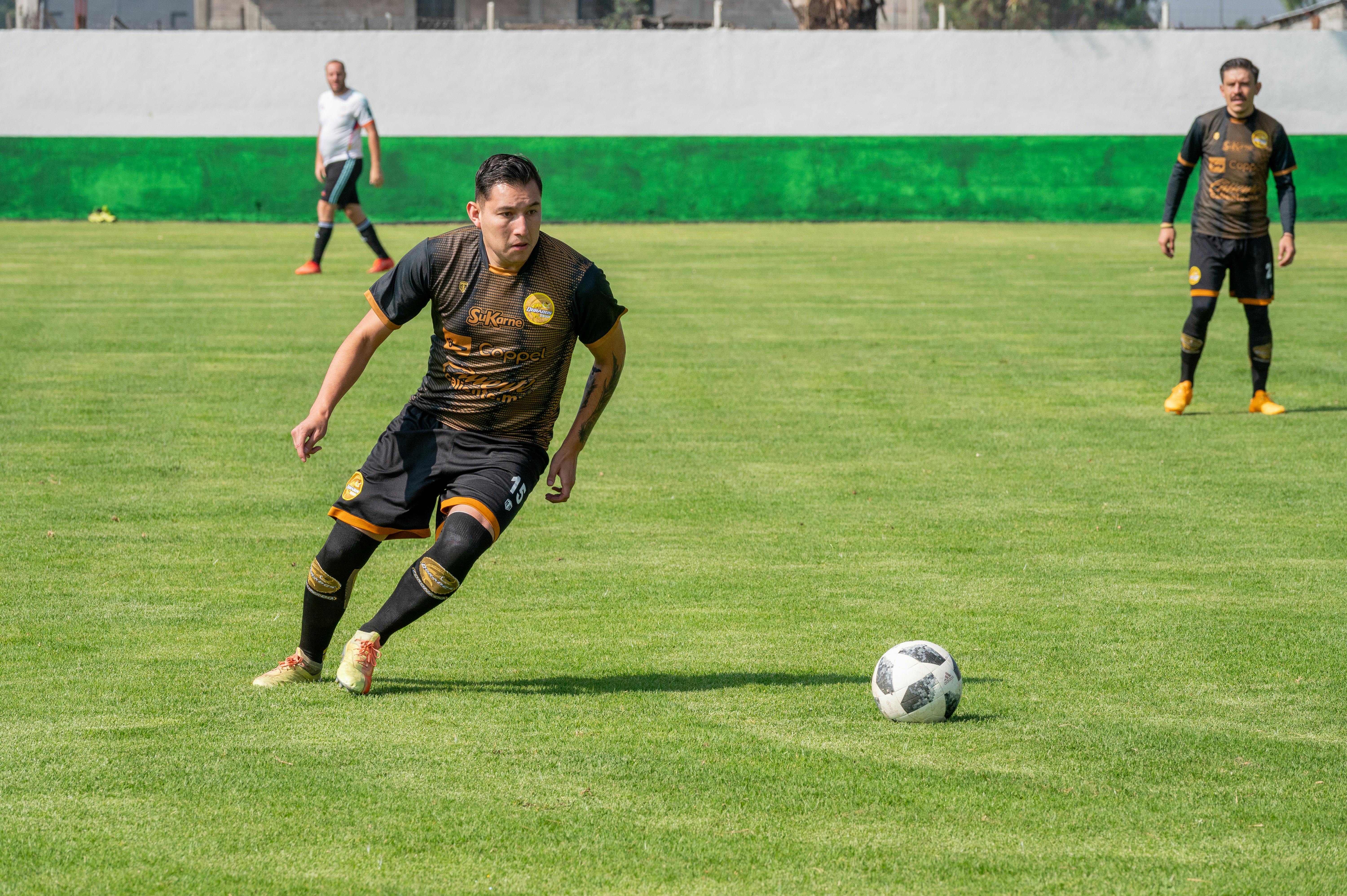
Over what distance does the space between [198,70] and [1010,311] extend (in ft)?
78.0

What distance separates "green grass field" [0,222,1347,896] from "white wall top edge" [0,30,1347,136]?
72.1 ft

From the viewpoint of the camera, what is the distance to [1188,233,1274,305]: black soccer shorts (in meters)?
11.9

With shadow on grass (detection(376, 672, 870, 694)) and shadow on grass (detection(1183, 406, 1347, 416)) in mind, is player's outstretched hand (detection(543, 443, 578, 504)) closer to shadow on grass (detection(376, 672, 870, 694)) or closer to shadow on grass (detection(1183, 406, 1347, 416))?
shadow on grass (detection(376, 672, 870, 694))

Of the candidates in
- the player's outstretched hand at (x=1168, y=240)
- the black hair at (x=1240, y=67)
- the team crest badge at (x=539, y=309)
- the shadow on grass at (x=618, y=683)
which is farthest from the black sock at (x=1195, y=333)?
the team crest badge at (x=539, y=309)

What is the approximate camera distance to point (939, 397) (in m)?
12.8

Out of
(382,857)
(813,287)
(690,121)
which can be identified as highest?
(690,121)

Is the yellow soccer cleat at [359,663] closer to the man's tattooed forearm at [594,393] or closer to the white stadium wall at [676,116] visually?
the man's tattooed forearm at [594,393]

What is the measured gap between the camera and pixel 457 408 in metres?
5.70

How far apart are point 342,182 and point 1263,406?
11.5 meters

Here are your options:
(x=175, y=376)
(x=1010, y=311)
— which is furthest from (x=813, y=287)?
(x=175, y=376)

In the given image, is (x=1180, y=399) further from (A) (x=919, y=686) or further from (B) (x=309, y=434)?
(B) (x=309, y=434)

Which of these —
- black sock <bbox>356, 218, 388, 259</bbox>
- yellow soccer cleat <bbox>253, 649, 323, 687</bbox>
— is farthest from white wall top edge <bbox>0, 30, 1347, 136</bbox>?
yellow soccer cleat <bbox>253, 649, 323, 687</bbox>

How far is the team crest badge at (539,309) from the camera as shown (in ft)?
18.3

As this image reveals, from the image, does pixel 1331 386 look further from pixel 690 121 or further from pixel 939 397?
pixel 690 121
